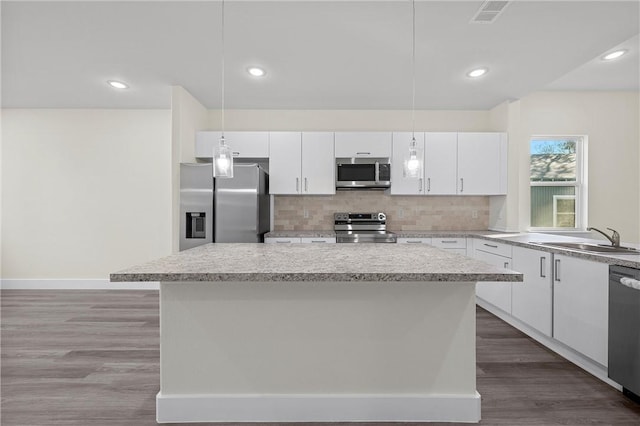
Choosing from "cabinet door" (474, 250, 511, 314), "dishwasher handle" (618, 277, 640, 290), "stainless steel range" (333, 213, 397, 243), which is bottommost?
"cabinet door" (474, 250, 511, 314)

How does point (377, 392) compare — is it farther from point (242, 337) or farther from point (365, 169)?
point (365, 169)

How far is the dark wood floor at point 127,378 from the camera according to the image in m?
1.96

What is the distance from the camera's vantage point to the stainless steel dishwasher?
1987 mm

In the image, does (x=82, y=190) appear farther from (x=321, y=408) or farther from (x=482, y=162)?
(x=482, y=162)

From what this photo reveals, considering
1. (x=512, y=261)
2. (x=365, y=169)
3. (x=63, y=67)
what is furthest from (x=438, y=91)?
(x=63, y=67)

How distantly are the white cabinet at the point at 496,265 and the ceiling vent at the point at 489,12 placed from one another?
2.08 m

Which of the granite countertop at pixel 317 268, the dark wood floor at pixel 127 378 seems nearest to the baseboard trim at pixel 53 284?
the dark wood floor at pixel 127 378

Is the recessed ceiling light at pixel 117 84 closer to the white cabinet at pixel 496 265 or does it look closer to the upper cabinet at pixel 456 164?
the upper cabinet at pixel 456 164

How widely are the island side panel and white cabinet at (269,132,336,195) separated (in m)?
Answer: 2.66

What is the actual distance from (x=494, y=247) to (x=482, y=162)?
1.30 m

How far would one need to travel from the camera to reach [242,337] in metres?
1.90

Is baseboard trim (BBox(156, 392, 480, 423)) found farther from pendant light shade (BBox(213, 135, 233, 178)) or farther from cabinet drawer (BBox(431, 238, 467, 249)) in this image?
cabinet drawer (BBox(431, 238, 467, 249))

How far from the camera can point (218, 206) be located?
392 centimetres

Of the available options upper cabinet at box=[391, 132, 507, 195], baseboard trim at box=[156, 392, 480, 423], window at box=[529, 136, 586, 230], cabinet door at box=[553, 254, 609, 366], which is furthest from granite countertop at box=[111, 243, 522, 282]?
window at box=[529, 136, 586, 230]
